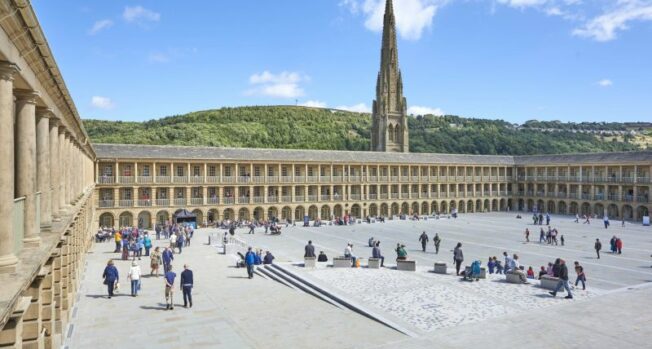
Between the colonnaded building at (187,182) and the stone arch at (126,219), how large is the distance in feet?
0.30

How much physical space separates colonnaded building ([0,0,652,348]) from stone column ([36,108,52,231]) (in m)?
0.03

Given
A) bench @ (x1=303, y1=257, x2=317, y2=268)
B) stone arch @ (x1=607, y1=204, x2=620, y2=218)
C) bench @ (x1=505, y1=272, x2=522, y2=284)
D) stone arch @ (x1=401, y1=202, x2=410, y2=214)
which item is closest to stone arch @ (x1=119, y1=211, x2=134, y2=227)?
bench @ (x1=303, y1=257, x2=317, y2=268)

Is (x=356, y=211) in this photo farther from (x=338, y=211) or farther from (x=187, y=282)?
(x=187, y=282)

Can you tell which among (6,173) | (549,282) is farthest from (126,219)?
(6,173)

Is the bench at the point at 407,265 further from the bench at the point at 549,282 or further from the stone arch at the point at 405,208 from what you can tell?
the stone arch at the point at 405,208

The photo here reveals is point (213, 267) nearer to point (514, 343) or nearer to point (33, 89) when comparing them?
point (514, 343)

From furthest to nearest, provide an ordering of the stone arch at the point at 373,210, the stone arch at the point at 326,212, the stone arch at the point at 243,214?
the stone arch at the point at 373,210
the stone arch at the point at 326,212
the stone arch at the point at 243,214

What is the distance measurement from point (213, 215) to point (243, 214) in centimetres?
332


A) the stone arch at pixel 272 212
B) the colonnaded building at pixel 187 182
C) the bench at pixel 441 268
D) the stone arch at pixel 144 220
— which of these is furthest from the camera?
the stone arch at pixel 272 212

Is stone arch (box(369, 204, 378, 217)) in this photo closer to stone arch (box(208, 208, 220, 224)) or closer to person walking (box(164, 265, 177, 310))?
stone arch (box(208, 208, 220, 224))

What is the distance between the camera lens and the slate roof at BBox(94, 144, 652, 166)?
42.4 metres

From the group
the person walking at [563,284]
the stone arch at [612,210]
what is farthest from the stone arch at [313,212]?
the person walking at [563,284]

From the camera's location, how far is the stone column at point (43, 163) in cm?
882

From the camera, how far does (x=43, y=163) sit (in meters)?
8.91
